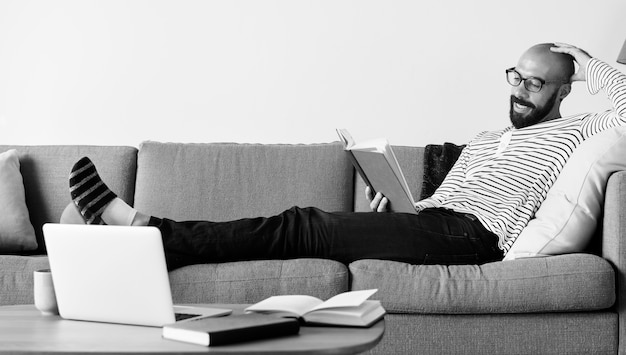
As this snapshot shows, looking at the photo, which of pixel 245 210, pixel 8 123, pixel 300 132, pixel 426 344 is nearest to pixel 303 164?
pixel 245 210

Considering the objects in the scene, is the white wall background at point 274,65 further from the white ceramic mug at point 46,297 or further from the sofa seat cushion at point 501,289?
the white ceramic mug at point 46,297

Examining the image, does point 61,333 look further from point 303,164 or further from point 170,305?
point 303,164

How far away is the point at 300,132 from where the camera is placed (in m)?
3.26

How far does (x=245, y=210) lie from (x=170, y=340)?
1592 millimetres

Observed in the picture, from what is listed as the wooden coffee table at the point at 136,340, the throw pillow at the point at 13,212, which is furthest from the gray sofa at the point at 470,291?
the wooden coffee table at the point at 136,340

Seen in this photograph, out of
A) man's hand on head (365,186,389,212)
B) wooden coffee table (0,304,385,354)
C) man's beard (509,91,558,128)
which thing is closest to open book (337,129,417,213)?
man's hand on head (365,186,389,212)

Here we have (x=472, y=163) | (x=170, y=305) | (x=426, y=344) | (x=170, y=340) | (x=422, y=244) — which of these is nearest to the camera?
(x=170, y=340)

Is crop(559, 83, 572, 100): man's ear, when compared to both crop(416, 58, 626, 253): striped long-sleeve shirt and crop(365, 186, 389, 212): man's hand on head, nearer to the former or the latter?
crop(416, 58, 626, 253): striped long-sleeve shirt

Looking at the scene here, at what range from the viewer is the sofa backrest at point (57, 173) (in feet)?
9.18

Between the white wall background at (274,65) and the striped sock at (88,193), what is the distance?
3.76 feet

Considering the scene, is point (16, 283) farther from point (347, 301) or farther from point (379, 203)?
point (347, 301)

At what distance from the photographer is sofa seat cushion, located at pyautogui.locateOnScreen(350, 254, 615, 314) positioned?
204cm

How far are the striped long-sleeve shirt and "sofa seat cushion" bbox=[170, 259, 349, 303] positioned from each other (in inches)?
21.9

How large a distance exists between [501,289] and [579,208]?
384mm
